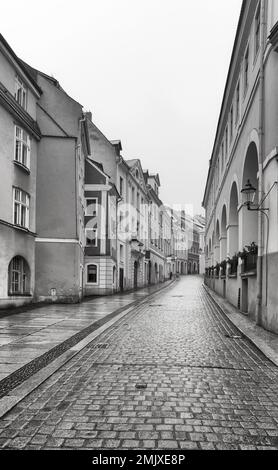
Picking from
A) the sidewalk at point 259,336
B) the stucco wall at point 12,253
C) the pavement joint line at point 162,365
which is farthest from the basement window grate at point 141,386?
the stucco wall at point 12,253

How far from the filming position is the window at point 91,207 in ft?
90.0

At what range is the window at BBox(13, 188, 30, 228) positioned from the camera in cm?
1759

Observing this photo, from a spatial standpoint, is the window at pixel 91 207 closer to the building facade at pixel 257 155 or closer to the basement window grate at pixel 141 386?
the building facade at pixel 257 155

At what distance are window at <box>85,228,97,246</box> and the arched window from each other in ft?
30.1

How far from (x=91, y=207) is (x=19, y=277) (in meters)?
10.1

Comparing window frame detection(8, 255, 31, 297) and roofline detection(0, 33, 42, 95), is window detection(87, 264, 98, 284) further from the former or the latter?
roofline detection(0, 33, 42, 95)

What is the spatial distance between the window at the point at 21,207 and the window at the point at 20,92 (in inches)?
157

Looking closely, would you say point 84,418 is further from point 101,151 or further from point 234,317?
point 101,151

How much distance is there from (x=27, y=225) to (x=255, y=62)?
38.2 feet

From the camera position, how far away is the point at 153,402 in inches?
193

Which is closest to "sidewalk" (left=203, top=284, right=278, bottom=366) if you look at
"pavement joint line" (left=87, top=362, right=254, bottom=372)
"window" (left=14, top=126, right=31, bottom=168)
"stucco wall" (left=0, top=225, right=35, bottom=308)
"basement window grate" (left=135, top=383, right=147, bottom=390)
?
"pavement joint line" (left=87, top=362, right=254, bottom=372)

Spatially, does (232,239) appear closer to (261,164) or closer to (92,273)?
(261,164)

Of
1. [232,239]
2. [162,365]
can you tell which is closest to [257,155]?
[232,239]
